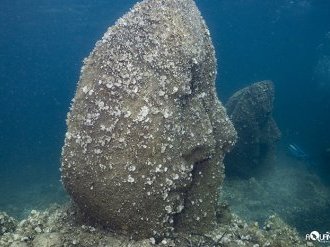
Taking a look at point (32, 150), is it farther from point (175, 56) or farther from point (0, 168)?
point (175, 56)

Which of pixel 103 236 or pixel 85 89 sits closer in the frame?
pixel 103 236

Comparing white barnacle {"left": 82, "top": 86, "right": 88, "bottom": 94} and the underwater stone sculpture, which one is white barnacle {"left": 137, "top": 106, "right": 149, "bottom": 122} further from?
→ white barnacle {"left": 82, "top": 86, "right": 88, "bottom": 94}

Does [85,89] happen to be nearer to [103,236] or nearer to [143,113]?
[143,113]

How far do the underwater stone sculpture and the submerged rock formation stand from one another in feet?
26.3

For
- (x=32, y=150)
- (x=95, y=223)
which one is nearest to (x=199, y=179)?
(x=95, y=223)

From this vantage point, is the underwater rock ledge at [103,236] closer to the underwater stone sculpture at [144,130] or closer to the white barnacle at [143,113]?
the underwater stone sculpture at [144,130]

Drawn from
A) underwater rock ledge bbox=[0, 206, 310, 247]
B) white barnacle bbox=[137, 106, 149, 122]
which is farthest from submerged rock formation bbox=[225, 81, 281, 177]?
white barnacle bbox=[137, 106, 149, 122]

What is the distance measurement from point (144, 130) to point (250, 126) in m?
8.98

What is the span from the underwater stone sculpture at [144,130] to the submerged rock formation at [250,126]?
316 inches

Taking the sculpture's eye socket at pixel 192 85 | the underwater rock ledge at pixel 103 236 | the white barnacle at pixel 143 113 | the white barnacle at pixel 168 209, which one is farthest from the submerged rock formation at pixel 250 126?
the white barnacle at pixel 143 113

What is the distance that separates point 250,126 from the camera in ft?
40.5

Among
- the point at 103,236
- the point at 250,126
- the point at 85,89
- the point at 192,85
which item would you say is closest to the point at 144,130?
the point at 85,89

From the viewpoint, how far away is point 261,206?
1091cm

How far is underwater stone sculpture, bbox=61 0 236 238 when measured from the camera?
3941mm
